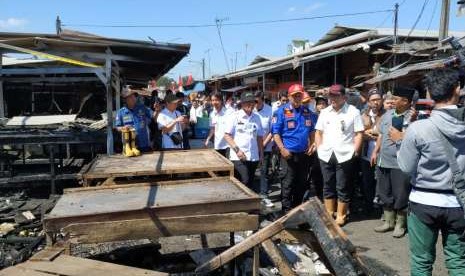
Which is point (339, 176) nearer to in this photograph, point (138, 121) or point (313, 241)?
point (138, 121)

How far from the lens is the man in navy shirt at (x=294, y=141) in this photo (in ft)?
21.7

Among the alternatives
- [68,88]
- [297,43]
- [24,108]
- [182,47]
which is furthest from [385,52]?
[297,43]

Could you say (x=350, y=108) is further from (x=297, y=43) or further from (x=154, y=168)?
(x=297, y=43)

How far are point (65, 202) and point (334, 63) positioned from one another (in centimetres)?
1364

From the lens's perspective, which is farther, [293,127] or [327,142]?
[293,127]

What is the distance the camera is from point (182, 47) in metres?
7.64

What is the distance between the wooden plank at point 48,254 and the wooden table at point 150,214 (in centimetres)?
9

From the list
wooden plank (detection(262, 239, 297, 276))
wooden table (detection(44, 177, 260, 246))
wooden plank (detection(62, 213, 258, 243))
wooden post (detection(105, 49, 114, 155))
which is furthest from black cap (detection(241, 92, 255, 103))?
wooden plank (detection(262, 239, 297, 276))

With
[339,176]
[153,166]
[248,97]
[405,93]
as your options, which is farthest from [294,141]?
[153,166]

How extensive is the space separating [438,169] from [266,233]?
4.23ft

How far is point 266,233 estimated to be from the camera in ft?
10.1

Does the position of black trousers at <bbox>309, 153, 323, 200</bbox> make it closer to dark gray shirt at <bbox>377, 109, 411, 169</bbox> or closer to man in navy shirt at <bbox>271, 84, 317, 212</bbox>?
man in navy shirt at <bbox>271, 84, 317, 212</bbox>

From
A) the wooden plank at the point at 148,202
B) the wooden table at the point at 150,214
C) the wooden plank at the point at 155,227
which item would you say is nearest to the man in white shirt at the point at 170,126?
the wooden plank at the point at 148,202

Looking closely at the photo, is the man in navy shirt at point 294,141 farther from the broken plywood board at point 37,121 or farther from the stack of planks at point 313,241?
the broken plywood board at point 37,121
